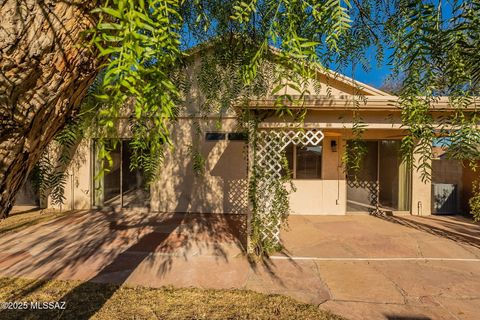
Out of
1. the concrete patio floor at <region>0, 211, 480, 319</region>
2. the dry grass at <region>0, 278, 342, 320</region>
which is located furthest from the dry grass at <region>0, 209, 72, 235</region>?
the dry grass at <region>0, 278, 342, 320</region>

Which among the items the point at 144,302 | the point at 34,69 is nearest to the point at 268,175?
the point at 144,302

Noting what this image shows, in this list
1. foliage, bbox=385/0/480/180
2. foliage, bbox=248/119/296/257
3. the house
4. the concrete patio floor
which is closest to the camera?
foliage, bbox=385/0/480/180

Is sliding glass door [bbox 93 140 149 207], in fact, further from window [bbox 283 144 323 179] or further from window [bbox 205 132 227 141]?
window [bbox 283 144 323 179]

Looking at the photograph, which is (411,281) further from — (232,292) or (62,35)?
(62,35)

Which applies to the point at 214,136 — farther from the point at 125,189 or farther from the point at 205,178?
the point at 125,189

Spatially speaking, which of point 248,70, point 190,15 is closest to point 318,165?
point 190,15

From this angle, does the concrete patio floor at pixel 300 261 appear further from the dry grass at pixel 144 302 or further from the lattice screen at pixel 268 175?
the lattice screen at pixel 268 175

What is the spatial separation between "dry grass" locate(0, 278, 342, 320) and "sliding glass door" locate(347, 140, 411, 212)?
611 cm

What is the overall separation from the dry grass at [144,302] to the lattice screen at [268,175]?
4.97 feet

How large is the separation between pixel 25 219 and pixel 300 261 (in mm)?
7790

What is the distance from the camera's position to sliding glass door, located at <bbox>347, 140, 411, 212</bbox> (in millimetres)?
8484

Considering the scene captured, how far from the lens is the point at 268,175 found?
502 centimetres

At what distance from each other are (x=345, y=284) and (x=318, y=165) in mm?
4911

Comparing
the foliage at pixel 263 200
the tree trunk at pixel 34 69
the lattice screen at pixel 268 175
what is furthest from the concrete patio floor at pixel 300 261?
the tree trunk at pixel 34 69
